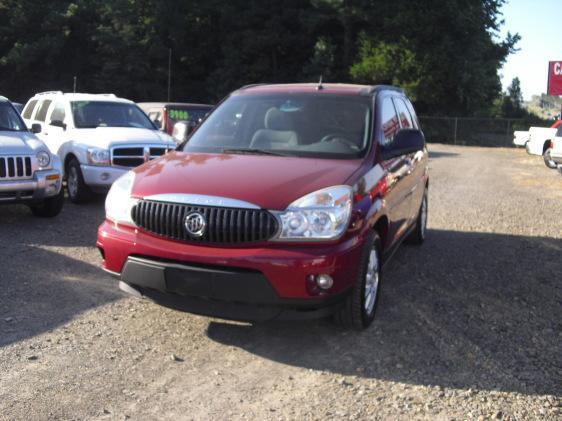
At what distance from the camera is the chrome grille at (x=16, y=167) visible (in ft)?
25.0

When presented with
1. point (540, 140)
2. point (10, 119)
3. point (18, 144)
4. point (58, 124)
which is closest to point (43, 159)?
point (18, 144)

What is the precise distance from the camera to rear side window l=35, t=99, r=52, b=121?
37.5 feet

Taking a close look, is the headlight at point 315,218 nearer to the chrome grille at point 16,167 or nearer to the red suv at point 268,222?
the red suv at point 268,222

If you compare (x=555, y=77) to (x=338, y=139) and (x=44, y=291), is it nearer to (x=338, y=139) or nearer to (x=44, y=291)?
(x=338, y=139)

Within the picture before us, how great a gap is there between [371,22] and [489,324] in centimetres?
3413

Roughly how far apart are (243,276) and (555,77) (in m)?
36.2

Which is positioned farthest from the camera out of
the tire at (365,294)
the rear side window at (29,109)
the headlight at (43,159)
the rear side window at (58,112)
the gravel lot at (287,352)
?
the rear side window at (29,109)

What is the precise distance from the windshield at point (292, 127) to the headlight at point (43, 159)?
132 inches

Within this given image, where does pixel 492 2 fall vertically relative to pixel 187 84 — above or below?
above

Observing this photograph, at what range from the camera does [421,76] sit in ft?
112

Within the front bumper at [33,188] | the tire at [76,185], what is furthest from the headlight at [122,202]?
the tire at [76,185]

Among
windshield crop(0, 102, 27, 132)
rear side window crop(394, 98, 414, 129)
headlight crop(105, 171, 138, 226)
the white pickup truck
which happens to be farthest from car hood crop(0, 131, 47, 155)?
the white pickup truck

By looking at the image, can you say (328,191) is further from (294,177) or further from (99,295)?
(99,295)

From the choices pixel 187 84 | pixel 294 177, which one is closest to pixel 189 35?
pixel 187 84
